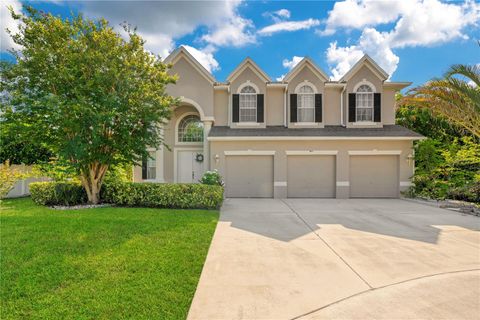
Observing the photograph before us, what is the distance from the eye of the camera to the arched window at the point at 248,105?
13.7 metres

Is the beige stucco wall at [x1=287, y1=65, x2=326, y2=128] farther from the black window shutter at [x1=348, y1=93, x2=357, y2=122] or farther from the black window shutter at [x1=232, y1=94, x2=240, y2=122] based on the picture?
the black window shutter at [x1=232, y1=94, x2=240, y2=122]

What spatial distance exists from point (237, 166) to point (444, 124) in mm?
14075

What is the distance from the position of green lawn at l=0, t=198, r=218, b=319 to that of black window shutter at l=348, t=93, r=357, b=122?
11.0 m

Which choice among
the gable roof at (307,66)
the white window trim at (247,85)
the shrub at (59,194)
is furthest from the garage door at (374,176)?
the shrub at (59,194)

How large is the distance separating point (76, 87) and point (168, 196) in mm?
4997

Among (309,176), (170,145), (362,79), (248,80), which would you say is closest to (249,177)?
(309,176)

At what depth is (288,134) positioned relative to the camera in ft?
42.0

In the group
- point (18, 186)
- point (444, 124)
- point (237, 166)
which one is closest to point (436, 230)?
point (237, 166)

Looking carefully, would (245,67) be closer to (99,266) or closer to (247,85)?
(247,85)

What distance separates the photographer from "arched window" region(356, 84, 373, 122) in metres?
13.8

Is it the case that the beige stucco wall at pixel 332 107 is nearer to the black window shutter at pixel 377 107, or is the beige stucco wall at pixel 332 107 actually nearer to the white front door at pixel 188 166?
the black window shutter at pixel 377 107

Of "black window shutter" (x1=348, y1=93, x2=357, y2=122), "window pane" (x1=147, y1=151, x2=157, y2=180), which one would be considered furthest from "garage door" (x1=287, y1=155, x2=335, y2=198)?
"window pane" (x1=147, y1=151, x2=157, y2=180)

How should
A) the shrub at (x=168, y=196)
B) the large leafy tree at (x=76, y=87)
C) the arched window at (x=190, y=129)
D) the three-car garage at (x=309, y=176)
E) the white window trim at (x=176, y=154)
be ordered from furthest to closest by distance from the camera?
1. the arched window at (x=190, y=129)
2. the white window trim at (x=176, y=154)
3. the three-car garage at (x=309, y=176)
4. the shrub at (x=168, y=196)
5. the large leafy tree at (x=76, y=87)

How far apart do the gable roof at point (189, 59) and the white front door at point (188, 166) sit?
14.4ft
